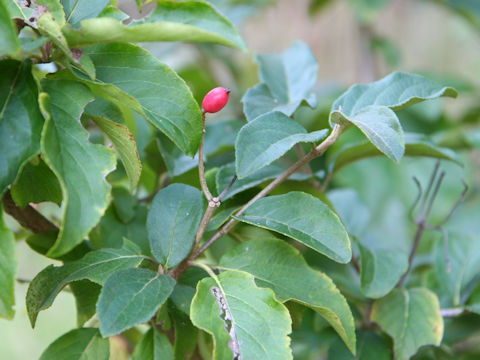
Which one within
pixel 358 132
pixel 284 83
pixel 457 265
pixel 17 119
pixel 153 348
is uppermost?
pixel 17 119

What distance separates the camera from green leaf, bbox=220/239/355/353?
459 mm

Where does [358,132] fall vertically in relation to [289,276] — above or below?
below

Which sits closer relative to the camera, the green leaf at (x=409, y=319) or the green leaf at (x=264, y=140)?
the green leaf at (x=264, y=140)

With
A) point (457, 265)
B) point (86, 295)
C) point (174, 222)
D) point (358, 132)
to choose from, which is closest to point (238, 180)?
point (174, 222)

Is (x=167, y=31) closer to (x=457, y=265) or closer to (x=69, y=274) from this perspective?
(x=69, y=274)

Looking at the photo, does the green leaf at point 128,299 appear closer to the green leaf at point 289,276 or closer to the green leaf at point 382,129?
the green leaf at point 289,276

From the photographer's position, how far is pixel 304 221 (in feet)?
1.47

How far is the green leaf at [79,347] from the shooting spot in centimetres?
45

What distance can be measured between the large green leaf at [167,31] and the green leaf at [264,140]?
0.07 meters

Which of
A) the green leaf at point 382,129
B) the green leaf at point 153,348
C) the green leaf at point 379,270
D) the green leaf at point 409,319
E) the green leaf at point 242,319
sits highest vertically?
the green leaf at point 382,129

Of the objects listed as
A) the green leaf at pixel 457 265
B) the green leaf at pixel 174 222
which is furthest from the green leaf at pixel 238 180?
the green leaf at pixel 457 265

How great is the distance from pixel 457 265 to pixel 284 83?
32 cm

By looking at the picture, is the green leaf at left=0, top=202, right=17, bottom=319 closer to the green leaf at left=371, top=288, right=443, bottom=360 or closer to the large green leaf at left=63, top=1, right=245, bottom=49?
the large green leaf at left=63, top=1, right=245, bottom=49

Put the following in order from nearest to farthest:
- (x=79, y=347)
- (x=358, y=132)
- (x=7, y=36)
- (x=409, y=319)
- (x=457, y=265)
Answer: (x=7, y=36) → (x=79, y=347) → (x=409, y=319) → (x=457, y=265) → (x=358, y=132)
